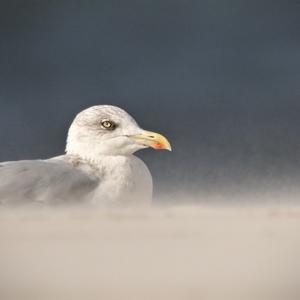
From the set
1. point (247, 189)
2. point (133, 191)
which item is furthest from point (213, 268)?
point (133, 191)

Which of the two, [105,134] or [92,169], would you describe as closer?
[92,169]

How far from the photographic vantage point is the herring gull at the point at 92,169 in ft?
4.51

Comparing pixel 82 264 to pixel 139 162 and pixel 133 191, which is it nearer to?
pixel 133 191

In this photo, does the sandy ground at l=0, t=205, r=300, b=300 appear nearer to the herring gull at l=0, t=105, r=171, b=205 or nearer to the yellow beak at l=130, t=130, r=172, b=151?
the herring gull at l=0, t=105, r=171, b=205

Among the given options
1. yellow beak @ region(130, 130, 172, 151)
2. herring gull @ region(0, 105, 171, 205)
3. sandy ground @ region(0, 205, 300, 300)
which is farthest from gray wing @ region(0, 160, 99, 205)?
sandy ground @ region(0, 205, 300, 300)

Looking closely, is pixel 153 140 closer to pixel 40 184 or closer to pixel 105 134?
pixel 105 134

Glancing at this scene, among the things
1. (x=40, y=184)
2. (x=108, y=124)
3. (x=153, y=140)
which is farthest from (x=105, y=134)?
(x=40, y=184)

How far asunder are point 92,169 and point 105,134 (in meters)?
0.14

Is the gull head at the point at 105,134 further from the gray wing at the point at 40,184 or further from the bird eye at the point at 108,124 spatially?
the gray wing at the point at 40,184

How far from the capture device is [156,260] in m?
0.74

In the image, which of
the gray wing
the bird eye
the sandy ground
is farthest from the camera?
the bird eye

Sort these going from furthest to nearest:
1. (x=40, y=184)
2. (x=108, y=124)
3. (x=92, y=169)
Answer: (x=108, y=124) < (x=92, y=169) < (x=40, y=184)

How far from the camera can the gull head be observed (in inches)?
61.9

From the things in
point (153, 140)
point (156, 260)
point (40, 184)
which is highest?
point (153, 140)
